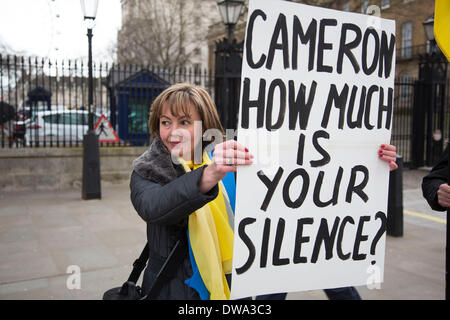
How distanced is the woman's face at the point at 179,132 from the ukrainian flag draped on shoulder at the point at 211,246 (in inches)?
2.2

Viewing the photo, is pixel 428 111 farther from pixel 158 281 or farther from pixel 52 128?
pixel 158 281

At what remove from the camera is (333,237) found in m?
1.72

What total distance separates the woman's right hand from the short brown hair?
14.0 inches

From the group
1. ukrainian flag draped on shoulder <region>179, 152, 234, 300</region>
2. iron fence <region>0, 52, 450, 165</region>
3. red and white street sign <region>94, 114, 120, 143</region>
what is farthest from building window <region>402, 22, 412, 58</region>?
ukrainian flag draped on shoulder <region>179, 152, 234, 300</region>

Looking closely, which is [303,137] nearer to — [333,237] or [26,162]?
[333,237]

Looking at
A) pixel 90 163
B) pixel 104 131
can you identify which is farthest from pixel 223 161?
pixel 104 131

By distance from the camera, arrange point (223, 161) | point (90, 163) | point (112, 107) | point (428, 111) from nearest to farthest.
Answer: point (223, 161), point (90, 163), point (112, 107), point (428, 111)

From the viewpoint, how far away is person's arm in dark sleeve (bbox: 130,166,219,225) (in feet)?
4.89

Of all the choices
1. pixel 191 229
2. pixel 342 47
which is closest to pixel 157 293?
pixel 191 229

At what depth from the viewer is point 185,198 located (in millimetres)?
1491

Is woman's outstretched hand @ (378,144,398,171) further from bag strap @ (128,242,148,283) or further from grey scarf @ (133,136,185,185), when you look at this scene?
bag strap @ (128,242,148,283)

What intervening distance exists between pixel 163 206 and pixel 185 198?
11 cm

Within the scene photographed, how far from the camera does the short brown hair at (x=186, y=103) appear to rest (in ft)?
5.74

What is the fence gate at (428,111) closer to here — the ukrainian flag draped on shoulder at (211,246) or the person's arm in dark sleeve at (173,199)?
the ukrainian flag draped on shoulder at (211,246)
